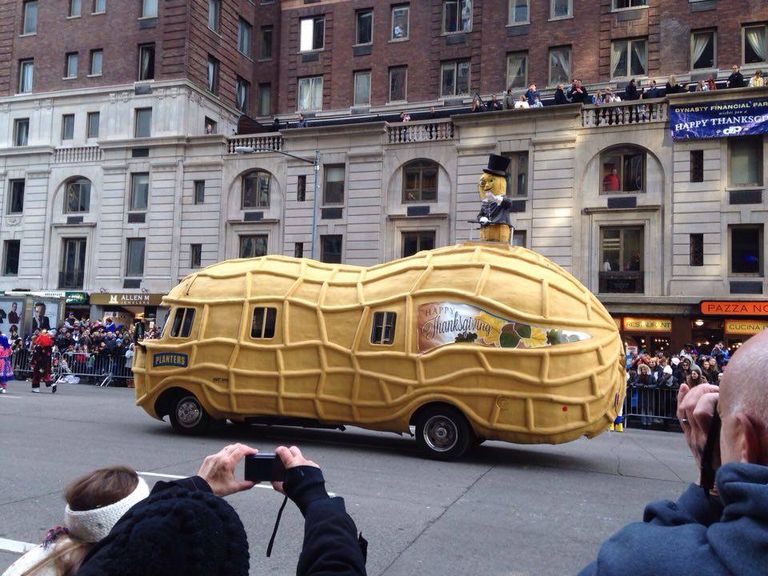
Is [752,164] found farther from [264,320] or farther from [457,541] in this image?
[457,541]

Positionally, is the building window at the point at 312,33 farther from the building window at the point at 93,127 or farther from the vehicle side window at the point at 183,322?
the vehicle side window at the point at 183,322

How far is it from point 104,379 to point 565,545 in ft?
67.6

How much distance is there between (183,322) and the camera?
11.8m

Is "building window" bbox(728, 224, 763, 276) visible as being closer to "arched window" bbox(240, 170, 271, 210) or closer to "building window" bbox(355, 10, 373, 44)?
"arched window" bbox(240, 170, 271, 210)

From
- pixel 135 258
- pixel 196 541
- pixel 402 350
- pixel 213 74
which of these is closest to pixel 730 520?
pixel 196 541

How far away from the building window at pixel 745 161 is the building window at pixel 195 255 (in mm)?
23356

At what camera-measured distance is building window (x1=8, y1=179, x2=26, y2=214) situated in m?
37.0

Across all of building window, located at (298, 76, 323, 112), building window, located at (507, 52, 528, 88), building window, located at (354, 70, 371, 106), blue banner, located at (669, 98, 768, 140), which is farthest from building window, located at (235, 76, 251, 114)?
blue banner, located at (669, 98, 768, 140)

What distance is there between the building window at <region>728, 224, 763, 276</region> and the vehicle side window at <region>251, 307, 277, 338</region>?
65.3 feet

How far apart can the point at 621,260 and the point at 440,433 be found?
18.3 m

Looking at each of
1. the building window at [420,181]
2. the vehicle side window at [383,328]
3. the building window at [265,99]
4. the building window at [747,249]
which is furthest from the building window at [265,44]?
the vehicle side window at [383,328]

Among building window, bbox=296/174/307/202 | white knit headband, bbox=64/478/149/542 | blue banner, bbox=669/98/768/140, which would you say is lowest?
white knit headband, bbox=64/478/149/542

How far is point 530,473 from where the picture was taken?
9734 millimetres

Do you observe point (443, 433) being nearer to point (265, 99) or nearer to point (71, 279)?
point (71, 279)
